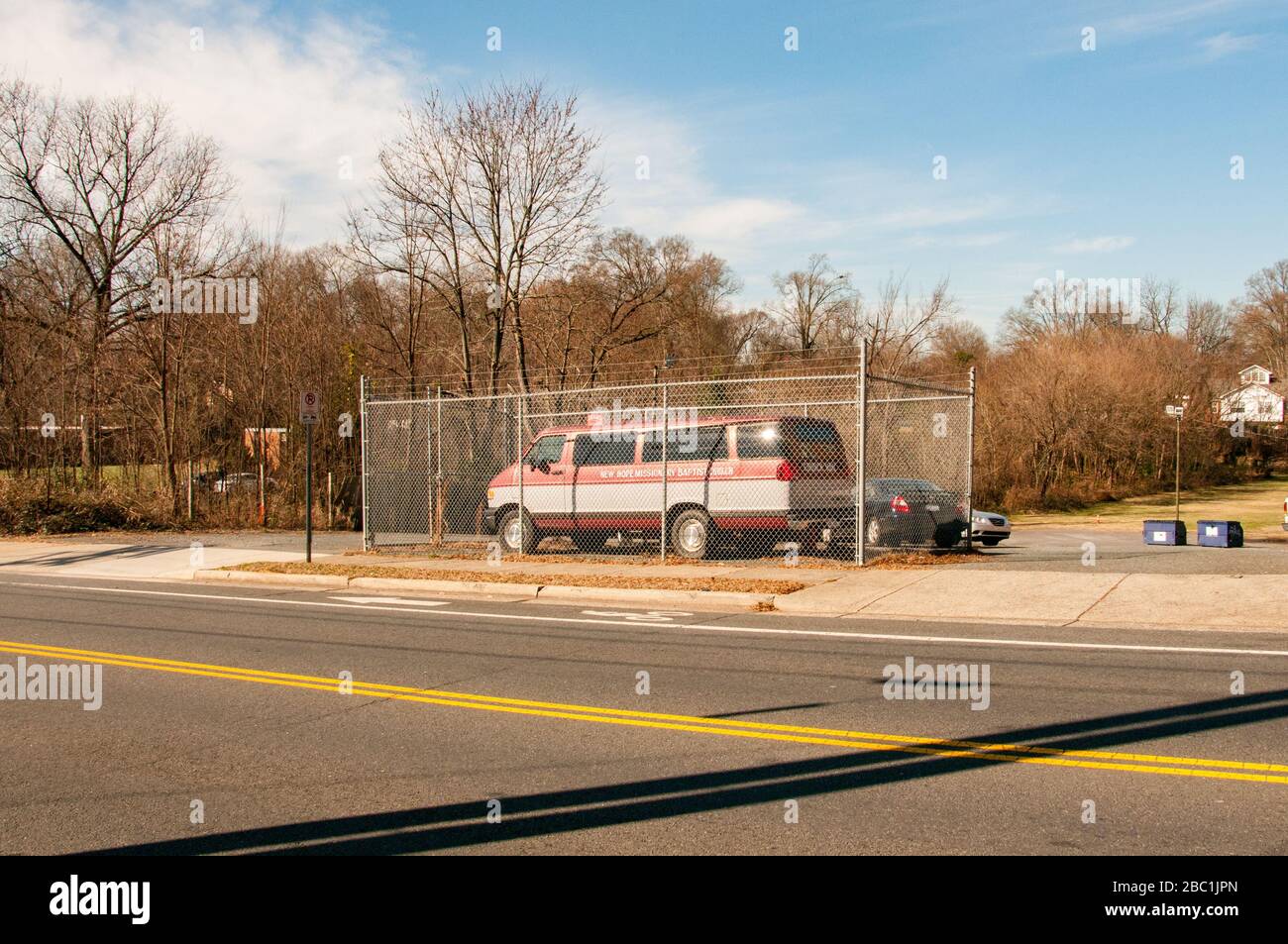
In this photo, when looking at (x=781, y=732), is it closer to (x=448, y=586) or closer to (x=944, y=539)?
(x=448, y=586)

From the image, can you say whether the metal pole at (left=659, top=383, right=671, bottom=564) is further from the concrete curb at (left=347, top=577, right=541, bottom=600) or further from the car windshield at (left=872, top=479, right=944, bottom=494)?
the car windshield at (left=872, top=479, right=944, bottom=494)

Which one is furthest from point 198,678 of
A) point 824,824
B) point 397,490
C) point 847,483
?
point 397,490

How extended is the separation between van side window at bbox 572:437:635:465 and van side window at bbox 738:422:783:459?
1.99m

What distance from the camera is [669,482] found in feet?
51.4

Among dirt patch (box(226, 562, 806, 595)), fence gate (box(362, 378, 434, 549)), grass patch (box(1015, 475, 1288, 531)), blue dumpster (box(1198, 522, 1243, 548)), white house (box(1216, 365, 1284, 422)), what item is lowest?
grass patch (box(1015, 475, 1288, 531))

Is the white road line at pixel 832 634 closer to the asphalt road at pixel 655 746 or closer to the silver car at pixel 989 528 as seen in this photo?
the asphalt road at pixel 655 746

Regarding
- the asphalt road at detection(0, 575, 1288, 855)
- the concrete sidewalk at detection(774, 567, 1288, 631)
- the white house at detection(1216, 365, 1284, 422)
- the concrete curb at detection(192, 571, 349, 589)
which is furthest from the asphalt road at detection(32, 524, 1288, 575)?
the white house at detection(1216, 365, 1284, 422)

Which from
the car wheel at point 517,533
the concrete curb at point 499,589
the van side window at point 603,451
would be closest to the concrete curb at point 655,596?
the concrete curb at point 499,589

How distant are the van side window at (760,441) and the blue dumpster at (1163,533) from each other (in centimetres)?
867

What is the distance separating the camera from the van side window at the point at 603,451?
1606 cm

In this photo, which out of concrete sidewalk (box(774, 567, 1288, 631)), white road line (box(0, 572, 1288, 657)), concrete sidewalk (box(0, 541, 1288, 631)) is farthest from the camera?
concrete sidewalk (box(0, 541, 1288, 631))

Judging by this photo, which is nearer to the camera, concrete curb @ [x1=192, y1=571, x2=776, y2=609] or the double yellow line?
the double yellow line

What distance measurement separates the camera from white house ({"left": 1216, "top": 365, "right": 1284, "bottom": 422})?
51.9m
